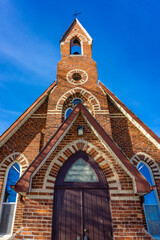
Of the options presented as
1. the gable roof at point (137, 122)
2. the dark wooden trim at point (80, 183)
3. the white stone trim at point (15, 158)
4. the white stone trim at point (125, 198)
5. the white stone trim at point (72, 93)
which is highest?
the white stone trim at point (72, 93)

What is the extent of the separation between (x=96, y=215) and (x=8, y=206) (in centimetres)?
420

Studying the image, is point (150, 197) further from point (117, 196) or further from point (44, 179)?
point (44, 179)

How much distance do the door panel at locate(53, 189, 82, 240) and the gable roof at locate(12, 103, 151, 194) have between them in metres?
1.11

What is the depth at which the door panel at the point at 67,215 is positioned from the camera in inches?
179

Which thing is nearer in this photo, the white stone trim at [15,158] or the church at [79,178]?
the church at [79,178]

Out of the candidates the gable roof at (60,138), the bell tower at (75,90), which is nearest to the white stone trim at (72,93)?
the bell tower at (75,90)

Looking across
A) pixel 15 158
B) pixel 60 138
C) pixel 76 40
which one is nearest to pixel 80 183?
pixel 60 138

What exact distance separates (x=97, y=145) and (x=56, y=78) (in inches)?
261

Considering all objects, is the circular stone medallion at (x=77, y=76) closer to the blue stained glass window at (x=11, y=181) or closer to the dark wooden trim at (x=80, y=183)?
the dark wooden trim at (x=80, y=183)

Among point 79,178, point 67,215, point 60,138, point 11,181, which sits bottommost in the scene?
point 67,215

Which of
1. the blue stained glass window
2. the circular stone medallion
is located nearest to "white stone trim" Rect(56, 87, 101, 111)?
the circular stone medallion

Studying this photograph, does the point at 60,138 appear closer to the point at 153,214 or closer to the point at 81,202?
the point at 81,202

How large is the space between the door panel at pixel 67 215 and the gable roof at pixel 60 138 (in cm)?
111

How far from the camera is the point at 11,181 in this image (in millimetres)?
7262
